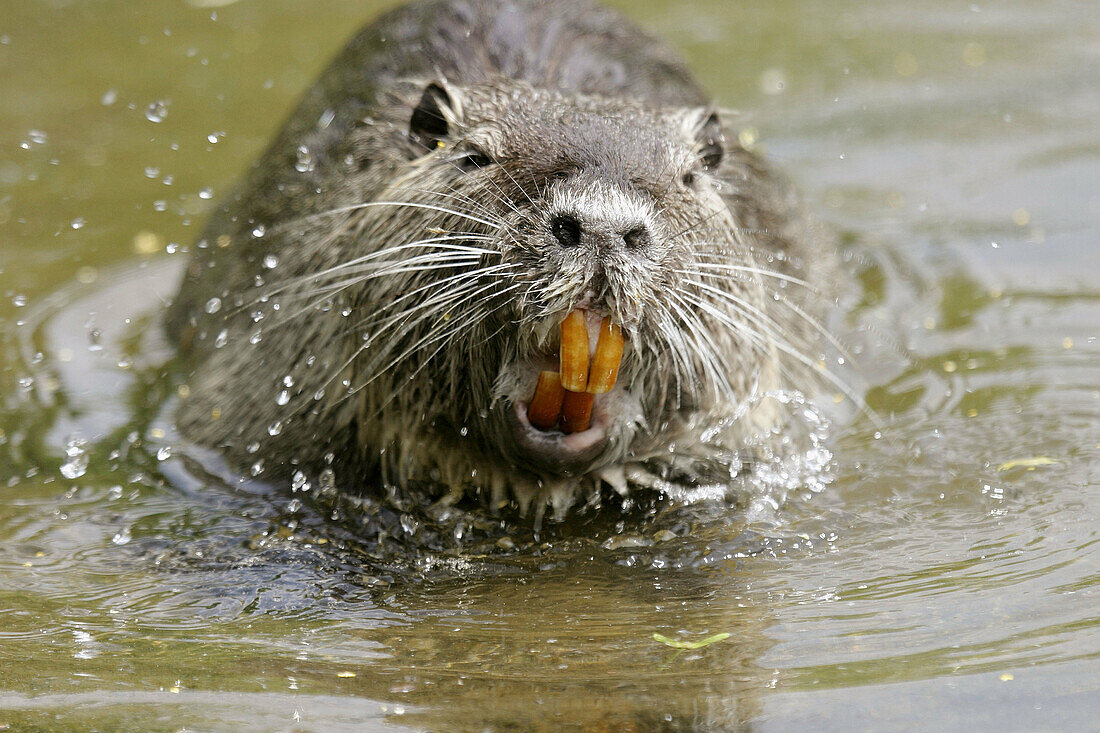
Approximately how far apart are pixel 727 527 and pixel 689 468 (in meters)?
0.24

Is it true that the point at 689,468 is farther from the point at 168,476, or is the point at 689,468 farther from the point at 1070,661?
the point at 168,476

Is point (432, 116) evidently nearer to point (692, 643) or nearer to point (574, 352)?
point (574, 352)

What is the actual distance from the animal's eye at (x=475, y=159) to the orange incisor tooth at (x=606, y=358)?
61 centimetres

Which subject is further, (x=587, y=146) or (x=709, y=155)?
(x=709, y=155)

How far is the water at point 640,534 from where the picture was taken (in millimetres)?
3055

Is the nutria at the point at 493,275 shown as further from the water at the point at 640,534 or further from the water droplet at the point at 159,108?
the water droplet at the point at 159,108

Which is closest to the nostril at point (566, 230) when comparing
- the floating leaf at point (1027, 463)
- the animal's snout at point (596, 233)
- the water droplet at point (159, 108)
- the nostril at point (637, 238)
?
the animal's snout at point (596, 233)

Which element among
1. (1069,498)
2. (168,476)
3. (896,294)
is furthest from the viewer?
(896,294)

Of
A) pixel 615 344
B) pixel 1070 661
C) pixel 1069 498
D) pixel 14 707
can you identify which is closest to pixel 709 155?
pixel 615 344

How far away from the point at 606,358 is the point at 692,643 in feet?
2.25

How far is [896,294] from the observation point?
578cm

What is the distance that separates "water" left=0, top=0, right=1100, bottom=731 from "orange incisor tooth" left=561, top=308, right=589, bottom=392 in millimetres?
582

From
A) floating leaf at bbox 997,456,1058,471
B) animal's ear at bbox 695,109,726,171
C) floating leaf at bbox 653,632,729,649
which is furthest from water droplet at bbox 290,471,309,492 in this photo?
floating leaf at bbox 997,456,1058,471

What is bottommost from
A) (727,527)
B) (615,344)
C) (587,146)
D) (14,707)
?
(14,707)
